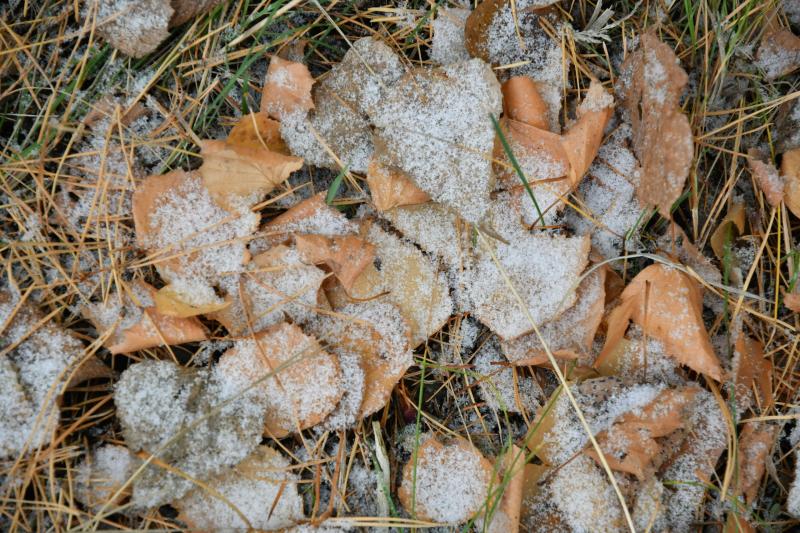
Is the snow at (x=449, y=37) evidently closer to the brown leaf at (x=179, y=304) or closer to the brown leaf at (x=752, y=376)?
the brown leaf at (x=179, y=304)

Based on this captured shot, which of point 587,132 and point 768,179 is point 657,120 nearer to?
point 587,132

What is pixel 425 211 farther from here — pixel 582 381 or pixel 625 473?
pixel 625 473

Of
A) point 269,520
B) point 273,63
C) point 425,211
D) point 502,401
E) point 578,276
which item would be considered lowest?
point 269,520

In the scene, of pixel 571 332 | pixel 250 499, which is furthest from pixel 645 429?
pixel 250 499

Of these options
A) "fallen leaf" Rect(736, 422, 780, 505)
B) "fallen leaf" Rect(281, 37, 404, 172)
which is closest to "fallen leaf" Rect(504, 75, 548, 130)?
"fallen leaf" Rect(281, 37, 404, 172)

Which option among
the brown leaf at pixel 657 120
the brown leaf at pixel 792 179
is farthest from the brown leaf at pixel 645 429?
the brown leaf at pixel 792 179

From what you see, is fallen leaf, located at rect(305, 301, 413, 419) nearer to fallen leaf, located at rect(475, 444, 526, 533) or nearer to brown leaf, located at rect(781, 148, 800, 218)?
fallen leaf, located at rect(475, 444, 526, 533)

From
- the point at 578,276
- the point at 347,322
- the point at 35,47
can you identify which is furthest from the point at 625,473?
the point at 35,47
